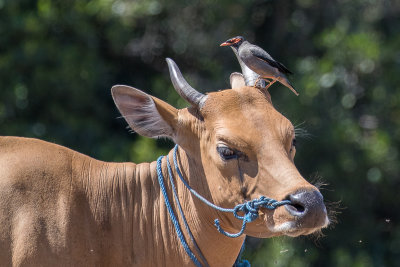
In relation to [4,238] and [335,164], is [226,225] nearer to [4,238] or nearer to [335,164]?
[4,238]

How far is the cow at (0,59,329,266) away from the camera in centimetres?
457

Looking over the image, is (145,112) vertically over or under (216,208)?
over

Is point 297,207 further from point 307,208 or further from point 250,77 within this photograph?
point 250,77

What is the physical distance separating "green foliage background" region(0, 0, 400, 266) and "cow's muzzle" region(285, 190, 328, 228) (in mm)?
5738

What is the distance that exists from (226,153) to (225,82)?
20.1 ft

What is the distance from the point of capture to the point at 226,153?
15.3 ft

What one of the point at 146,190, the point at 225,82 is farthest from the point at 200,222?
the point at 225,82

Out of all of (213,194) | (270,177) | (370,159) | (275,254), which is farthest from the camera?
(370,159)

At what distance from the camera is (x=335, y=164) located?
36.5 feet

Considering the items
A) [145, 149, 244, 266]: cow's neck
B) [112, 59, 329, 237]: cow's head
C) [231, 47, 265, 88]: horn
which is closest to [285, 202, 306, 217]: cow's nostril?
[112, 59, 329, 237]: cow's head

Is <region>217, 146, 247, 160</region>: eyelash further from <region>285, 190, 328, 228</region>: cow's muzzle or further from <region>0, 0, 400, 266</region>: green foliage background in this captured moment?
<region>0, 0, 400, 266</region>: green foliage background

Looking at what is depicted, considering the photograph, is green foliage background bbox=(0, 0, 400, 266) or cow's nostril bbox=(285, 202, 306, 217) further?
green foliage background bbox=(0, 0, 400, 266)

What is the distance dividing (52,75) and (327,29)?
14.7ft

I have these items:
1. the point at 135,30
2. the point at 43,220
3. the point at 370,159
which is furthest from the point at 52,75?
the point at 43,220
